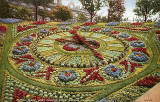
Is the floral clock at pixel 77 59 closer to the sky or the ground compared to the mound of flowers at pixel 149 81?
closer to the sky

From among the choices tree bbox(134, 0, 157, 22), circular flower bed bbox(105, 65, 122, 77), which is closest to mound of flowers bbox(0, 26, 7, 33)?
circular flower bed bbox(105, 65, 122, 77)

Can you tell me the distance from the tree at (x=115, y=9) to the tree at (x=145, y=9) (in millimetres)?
2017

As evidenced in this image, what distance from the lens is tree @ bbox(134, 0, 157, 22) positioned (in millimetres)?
20975

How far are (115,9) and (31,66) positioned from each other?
18.9 meters

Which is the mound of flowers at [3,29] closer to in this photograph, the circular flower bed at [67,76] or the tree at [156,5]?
the circular flower bed at [67,76]

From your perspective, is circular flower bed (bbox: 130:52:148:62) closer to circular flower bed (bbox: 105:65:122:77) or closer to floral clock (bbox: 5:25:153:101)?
floral clock (bbox: 5:25:153:101)

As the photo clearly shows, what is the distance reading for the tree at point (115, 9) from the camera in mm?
23000

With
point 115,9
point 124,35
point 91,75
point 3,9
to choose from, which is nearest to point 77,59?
point 91,75

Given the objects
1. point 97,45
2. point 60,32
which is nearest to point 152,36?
point 97,45

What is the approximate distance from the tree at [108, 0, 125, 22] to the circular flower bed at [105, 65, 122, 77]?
17530mm

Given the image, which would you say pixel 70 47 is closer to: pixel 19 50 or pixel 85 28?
pixel 19 50

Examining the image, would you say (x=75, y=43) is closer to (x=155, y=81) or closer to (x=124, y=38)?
(x=124, y=38)

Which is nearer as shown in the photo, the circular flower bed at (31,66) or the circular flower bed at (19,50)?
the circular flower bed at (31,66)

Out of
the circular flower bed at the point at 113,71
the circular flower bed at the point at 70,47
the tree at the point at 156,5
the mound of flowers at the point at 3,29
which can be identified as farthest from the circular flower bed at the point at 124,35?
the tree at the point at 156,5
